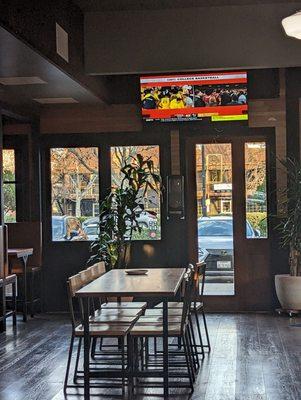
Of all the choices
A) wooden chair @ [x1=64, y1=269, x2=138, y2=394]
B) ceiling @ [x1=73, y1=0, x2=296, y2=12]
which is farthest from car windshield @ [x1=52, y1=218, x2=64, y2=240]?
wooden chair @ [x1=64, y1=269, x2=138, y2=394]

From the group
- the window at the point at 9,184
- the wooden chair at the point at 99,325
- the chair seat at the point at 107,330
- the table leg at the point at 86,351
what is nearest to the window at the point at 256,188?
the window at the point at 9,184

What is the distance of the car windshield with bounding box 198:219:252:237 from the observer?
30.2ft

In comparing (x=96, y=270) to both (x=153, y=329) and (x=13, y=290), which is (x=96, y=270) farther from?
(x=13, y=290)

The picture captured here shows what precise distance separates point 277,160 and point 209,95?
123 cm

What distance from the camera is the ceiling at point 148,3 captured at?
7.14 metres

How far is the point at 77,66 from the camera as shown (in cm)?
723

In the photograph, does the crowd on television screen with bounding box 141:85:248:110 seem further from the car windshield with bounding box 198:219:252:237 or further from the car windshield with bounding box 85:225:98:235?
the car windshield with bounding box 85:225:98:235

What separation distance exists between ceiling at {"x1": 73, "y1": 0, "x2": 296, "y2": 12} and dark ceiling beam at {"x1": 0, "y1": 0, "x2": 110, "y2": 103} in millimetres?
158

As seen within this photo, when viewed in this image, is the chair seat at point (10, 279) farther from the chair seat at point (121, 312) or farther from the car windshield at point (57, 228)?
the chair seat at point (121, 312)

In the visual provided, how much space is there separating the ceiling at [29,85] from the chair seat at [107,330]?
2262 millimetres

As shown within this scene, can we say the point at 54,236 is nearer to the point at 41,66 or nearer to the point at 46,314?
the point at 46,314

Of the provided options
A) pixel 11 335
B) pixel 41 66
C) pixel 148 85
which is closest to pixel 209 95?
pixel 148 85

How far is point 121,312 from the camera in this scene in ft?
20.1

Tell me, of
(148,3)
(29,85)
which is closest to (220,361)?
(29,85)
